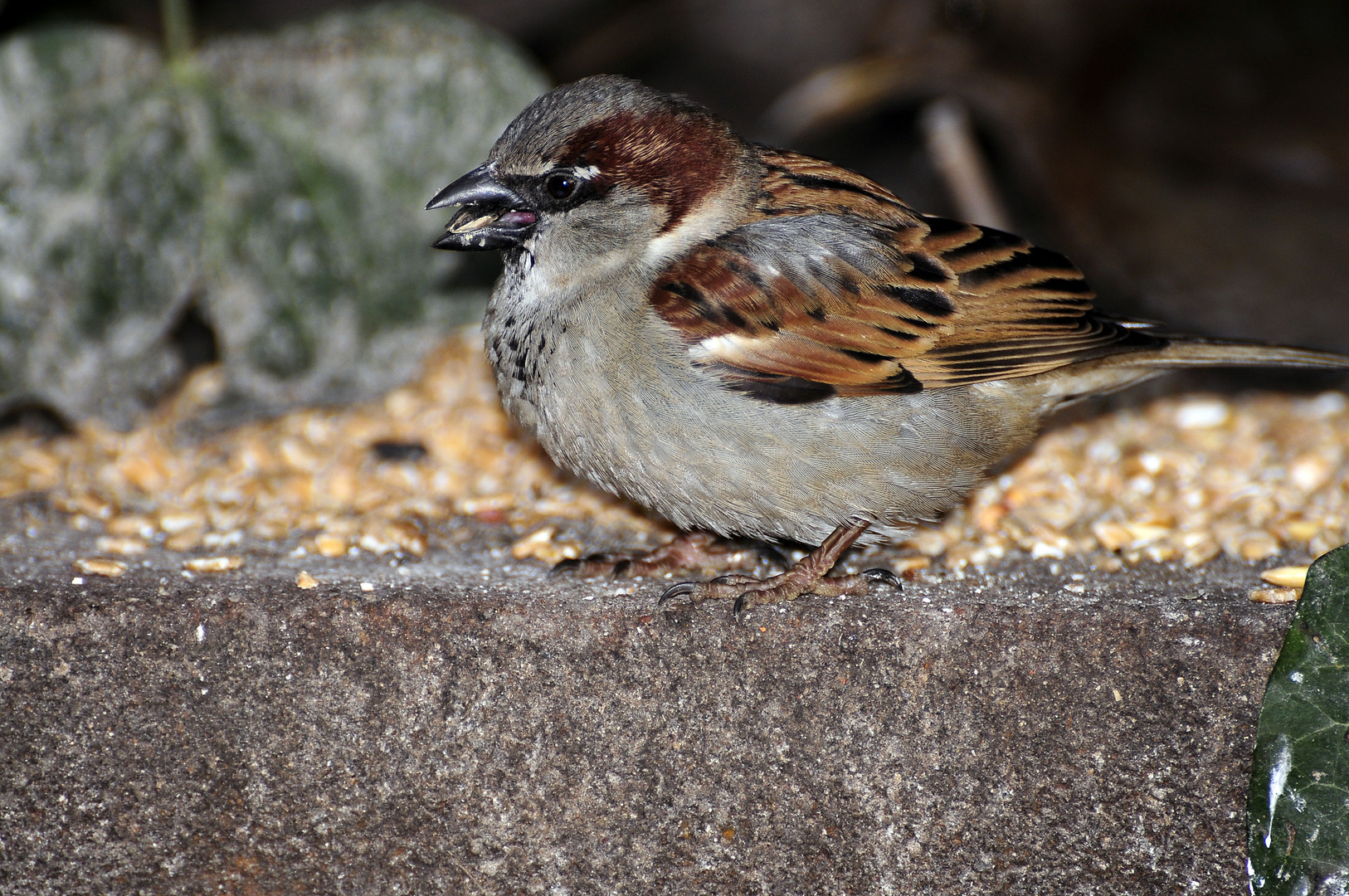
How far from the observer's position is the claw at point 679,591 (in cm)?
211

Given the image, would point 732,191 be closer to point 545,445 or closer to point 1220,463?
point 545,445

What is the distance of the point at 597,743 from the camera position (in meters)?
2.03

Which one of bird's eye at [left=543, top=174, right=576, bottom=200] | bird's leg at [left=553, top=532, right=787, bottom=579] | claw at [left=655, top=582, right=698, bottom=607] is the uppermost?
bird's eye at [left=543, top=174, right=576, bottom=200]

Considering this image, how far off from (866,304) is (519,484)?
100 cm

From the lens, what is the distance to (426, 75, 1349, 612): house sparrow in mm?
2143

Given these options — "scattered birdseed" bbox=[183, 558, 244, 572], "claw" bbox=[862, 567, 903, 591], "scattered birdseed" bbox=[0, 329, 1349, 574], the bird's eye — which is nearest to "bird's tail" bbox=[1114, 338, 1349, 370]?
"scattered birdseed" bbox=[0, 329, 1349, 574]

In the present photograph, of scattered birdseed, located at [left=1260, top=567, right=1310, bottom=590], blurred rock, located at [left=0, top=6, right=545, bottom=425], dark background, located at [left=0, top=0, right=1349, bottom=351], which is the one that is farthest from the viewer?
dark background, located at [left=0, top=0, right=1349, bottom=351]

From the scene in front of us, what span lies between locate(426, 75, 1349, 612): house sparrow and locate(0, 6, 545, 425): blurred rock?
2.69ft

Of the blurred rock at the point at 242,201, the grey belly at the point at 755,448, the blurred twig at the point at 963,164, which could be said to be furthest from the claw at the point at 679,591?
the blurred twig at the point at 963,164

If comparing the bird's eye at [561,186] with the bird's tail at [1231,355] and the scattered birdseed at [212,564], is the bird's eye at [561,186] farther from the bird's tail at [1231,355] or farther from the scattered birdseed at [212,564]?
the bird's tail at [1231,355]

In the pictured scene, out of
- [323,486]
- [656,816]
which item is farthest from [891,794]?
[323,486]

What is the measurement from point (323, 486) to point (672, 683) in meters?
1.12

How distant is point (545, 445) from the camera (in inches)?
90.4

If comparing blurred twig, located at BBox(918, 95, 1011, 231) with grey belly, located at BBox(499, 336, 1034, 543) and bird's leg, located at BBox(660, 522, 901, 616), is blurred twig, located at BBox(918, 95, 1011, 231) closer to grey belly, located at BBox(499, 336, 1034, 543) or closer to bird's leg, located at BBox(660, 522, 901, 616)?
A: grey belly, located at BBox(499, 336, 1034, 543)
